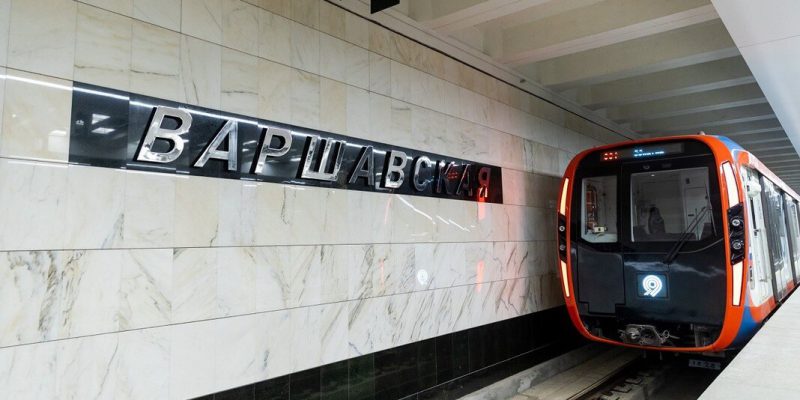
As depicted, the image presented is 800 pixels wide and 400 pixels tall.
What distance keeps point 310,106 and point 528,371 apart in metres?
4.18

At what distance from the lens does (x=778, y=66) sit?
535cm

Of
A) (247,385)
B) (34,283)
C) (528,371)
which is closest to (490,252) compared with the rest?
(528,371)

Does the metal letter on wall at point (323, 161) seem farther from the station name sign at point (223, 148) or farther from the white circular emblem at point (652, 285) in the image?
the white circular emblem at point (652, 285)

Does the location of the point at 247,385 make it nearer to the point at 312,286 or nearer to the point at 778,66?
the point at 312,286

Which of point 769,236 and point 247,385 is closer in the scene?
point 247,385

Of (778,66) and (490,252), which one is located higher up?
(778,66)

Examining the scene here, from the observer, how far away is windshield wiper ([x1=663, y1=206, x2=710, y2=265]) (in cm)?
514

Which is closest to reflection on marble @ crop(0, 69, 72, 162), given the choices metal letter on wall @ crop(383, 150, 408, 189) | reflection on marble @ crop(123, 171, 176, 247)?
reflection on marble @ crop(123, 171, 176, 247)

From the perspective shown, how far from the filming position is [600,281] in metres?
5.66

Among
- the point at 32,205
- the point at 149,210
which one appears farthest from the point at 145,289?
the point at 32,205

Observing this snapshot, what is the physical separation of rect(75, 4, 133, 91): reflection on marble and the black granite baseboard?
6.55 ft

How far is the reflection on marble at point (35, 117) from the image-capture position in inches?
91.5

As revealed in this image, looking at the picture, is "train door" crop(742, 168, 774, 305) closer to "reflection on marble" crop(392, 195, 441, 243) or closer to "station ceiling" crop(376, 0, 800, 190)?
"station ceiling" crop(376, 0, 800, 190)

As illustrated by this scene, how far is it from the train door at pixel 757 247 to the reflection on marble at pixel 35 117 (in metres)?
5.87
